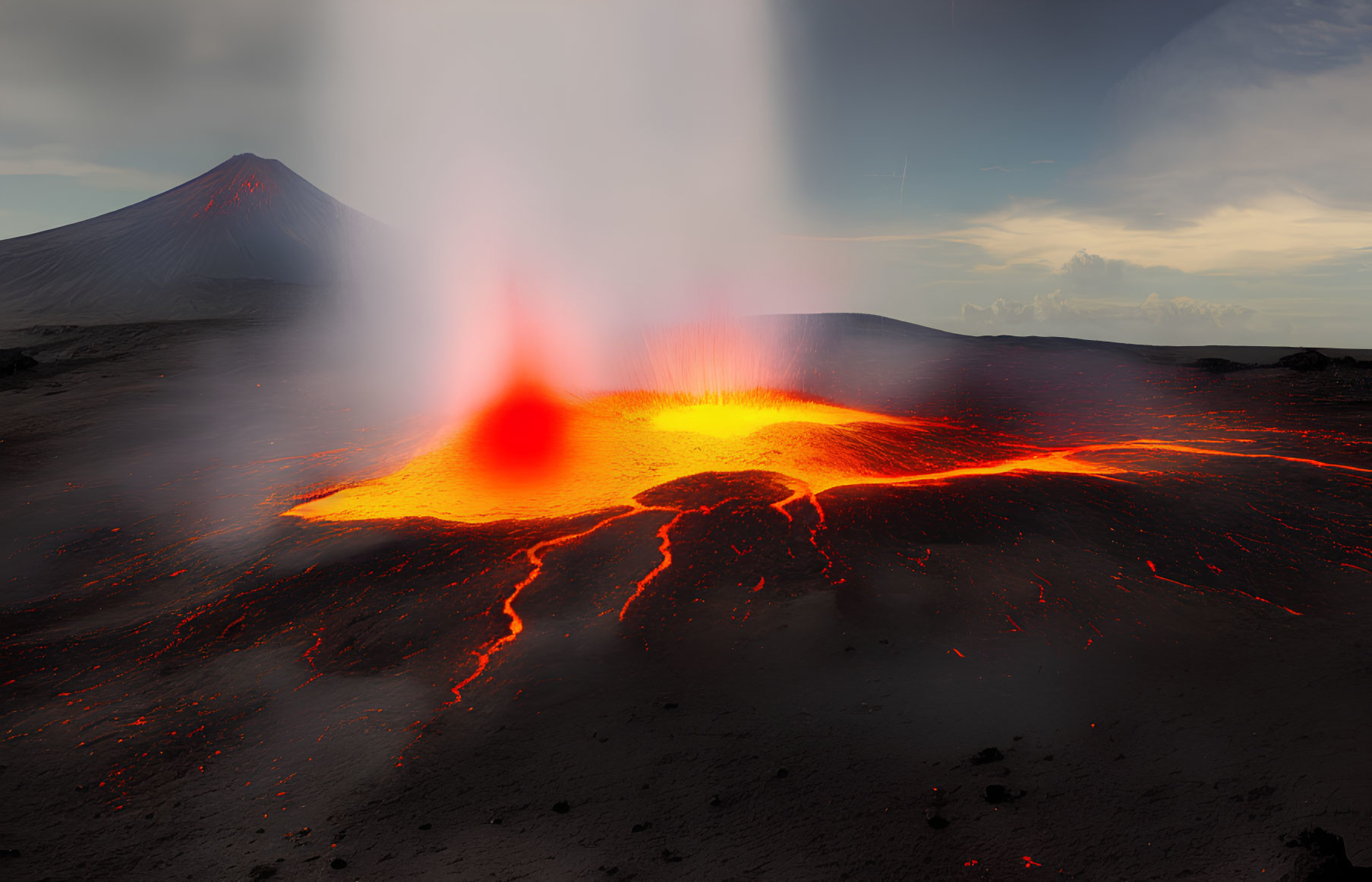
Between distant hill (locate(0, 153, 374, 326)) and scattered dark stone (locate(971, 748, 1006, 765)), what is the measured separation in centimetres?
5052

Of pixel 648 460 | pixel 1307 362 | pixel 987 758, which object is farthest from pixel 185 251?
pixel 1307 362

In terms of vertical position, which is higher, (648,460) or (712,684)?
(648,460)

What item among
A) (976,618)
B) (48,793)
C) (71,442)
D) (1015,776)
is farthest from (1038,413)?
(71,442)

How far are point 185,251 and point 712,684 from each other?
224 ft

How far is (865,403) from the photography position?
18.9 metres

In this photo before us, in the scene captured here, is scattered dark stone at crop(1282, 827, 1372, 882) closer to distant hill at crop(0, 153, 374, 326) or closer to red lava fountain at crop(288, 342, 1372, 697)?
red lava fountain at crop(288, 342, 1372, 697)

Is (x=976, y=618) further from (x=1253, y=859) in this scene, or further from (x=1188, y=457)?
(x=1188, y=457)

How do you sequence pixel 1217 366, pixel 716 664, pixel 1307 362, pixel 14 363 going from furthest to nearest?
pixel 1217 366 < pixel 14 363 < pixel 1307 362 < pixel 716 664

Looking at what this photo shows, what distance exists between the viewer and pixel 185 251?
58031mm

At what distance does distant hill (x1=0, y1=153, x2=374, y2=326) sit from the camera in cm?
4619

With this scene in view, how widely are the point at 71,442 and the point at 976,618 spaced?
58.2ft

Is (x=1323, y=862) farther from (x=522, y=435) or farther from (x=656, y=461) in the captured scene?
(x=522, y=435)

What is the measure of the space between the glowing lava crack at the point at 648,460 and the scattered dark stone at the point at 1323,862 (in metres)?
5.69

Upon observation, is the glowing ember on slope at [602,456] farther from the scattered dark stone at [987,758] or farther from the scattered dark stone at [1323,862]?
the scattered dark stone at [1323,862]
